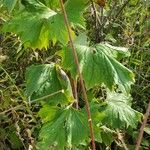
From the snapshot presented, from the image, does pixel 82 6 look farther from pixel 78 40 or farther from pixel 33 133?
pixel 33 133

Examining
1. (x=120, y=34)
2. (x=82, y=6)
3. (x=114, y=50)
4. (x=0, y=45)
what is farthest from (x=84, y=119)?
(x=120, y=34)

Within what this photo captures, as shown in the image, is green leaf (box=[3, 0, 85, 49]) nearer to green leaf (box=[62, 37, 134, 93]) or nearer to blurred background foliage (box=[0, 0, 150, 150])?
green leaf (box=[62, 37, 134, 93])

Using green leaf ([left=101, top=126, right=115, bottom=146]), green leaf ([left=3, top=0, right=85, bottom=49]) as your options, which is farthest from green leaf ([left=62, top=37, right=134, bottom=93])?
green leaf ([left=101, top=126, right=115, bottom=146])

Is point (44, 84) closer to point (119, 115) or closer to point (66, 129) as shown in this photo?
point (66, 129)

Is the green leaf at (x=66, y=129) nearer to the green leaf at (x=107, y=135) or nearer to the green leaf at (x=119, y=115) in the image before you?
the green leaf at (x=119, y=115)

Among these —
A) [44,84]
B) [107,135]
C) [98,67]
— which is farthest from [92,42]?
[98,67]

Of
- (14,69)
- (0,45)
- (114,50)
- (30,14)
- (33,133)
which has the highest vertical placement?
(30,14)
